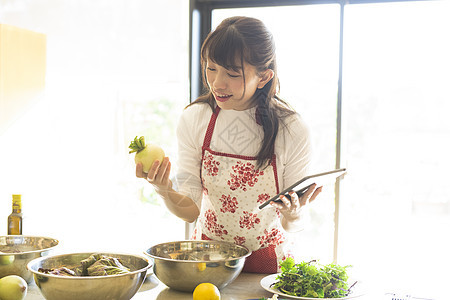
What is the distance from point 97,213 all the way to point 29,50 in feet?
4.00

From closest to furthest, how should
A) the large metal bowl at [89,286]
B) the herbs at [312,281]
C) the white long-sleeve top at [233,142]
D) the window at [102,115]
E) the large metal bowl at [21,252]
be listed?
the large metal bowl at [89,286] < the herbs at [312,281] < the large metal bowl at [21,252] < the white long-sleeve top at [233,142] < the window at [102,115]

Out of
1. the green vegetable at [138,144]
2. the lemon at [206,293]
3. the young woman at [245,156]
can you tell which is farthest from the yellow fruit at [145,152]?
the lemon at [206,293]

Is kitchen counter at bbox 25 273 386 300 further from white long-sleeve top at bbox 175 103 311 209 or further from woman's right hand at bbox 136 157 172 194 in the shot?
white long-sleeve top at bbox 175 103 311 209

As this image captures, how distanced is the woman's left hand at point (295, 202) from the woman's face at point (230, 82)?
0.38m

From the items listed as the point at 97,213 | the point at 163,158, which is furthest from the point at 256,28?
the point at 97,213

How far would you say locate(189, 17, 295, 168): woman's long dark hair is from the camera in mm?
1596

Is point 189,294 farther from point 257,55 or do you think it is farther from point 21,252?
point 257,55

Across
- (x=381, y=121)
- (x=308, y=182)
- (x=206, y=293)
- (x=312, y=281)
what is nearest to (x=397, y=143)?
(x=381, y=121)

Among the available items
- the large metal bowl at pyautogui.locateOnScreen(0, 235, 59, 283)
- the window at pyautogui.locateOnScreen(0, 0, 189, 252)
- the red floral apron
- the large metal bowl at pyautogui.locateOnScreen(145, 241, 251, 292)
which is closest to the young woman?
the red floral apron

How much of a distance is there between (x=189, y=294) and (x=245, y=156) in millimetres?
553

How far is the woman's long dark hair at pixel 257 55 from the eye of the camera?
5.24 ft

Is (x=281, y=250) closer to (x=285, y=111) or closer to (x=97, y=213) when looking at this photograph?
(x=285, y=111)

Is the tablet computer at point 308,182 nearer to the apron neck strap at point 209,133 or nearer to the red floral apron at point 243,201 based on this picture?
the red floral apron at point 243,201

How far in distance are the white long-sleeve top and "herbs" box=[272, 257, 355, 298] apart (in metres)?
0.42
